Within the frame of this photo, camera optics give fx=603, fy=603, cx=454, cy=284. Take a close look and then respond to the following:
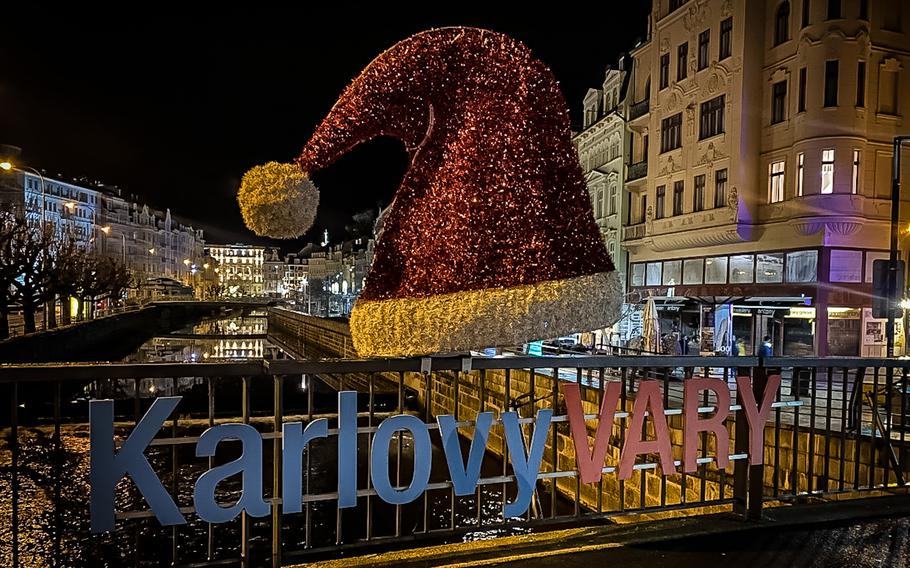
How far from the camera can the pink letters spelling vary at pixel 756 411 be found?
4797mm

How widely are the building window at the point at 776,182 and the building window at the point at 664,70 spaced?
274 inches

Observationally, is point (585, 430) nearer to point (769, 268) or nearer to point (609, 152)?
point (769, 268)

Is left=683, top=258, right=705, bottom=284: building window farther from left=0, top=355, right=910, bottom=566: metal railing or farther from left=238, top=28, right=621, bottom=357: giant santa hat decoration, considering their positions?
left=238, top=28, right=621, bottom=357: giant santa hat decoration

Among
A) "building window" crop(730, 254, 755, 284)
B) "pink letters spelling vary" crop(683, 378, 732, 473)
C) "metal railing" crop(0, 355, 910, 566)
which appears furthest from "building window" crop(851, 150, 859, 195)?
"pink letters spelling vary" crop(683, 378, 732, 473)

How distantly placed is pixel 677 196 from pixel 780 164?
4841mm

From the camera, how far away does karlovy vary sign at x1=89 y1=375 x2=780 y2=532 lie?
10.4 ft

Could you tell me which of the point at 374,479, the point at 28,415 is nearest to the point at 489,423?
the point at 374,479

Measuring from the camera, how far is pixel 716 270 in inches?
944

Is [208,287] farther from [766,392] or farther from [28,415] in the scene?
[766,392]

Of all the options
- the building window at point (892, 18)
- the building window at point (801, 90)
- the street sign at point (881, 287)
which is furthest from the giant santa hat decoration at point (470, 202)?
the building window at point (892, 18)

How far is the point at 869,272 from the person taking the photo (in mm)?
20281

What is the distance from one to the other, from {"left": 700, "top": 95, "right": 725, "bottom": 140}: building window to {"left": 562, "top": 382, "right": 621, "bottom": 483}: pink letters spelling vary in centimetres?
2202

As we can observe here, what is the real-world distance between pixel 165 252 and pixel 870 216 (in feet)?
455

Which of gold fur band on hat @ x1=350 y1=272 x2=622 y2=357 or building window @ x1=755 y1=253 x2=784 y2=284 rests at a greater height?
building window @ x1=755 y1=253 x2=784 y2=284
